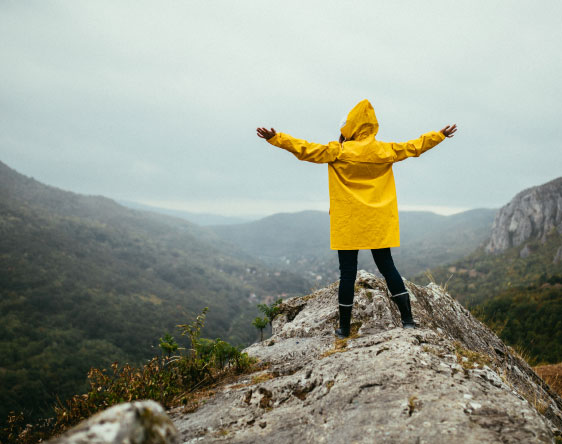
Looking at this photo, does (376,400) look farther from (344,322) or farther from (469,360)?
(344,322)

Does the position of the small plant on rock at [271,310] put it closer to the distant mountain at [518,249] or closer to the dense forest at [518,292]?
the dense forest at [518,292]

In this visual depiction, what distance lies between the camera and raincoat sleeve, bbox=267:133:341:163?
3735mm

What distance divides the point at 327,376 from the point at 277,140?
106 inches

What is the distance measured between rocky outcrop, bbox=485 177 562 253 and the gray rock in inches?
4543

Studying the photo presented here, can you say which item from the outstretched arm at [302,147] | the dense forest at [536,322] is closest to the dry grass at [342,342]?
the outstretched arm at [302,147]

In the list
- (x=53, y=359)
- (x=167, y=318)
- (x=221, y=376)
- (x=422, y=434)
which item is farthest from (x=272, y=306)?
(x=167, y=318)

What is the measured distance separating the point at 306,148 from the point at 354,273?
1.72 metres

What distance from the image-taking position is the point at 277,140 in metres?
3.75

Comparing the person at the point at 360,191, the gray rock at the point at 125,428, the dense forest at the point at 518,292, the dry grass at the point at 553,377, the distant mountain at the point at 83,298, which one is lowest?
the distant mountain at the point at 83,298

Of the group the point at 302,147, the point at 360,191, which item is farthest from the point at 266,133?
the point at 360,191

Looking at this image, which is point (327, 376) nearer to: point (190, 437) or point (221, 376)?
point (190, 437)

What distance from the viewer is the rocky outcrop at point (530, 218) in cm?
9350

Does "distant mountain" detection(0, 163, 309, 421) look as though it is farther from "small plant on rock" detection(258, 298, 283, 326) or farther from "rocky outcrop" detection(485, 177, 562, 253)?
"rocky outcrop" detection(485, 177, 562, 253)

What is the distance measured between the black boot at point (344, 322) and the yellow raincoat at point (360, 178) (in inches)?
33.8
